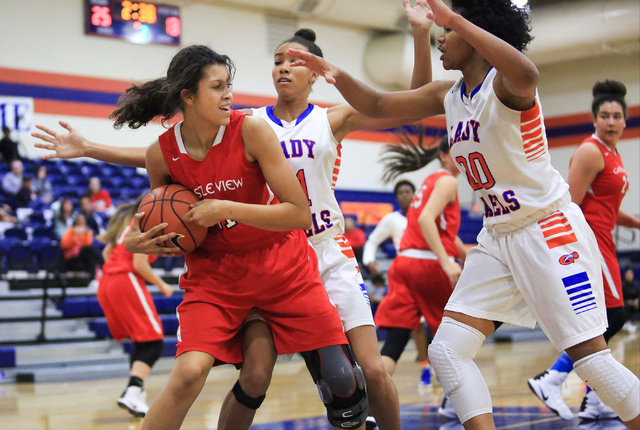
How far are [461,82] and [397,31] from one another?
14.2 metres

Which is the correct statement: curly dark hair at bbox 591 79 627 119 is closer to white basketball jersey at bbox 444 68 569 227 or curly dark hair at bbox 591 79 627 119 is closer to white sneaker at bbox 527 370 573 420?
white sneaker at bbox 527 370 573 420

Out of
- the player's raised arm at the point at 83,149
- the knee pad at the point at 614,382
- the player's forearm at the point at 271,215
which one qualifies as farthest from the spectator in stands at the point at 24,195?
the knee pad at the point at 614,382

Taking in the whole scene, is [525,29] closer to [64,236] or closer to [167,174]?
[167,174]

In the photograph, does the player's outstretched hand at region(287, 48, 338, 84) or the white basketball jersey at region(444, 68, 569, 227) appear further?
the player's outstretched hand at region(287, 48, 338, 84)

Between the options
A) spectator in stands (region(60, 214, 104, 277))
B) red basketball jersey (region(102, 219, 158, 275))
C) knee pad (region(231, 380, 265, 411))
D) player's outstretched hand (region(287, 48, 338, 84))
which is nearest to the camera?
player's outstretched hand (region(287, 48, 338, 84))

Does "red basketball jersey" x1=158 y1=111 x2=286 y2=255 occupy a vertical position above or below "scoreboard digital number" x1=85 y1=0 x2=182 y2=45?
below

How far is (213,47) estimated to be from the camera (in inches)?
579

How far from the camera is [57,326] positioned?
31.6 feet

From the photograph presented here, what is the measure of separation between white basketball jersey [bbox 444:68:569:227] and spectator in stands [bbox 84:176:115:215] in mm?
9998

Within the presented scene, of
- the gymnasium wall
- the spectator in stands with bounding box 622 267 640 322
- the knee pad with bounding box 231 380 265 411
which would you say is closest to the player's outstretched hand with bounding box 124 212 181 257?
the knee pad with bounding box 231 380 265 411

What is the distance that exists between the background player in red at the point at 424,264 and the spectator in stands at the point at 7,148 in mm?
8921

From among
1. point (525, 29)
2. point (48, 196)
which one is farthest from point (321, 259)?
point (48, 196)

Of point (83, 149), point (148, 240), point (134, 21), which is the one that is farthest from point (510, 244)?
point (134, 21)

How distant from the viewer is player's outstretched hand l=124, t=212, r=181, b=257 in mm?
2918
